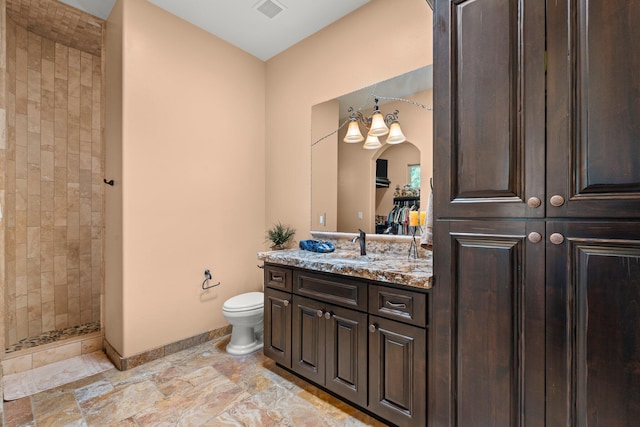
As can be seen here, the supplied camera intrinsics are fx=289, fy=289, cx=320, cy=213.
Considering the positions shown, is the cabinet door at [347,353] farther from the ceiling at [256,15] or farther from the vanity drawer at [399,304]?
the ceiling at [256,15]

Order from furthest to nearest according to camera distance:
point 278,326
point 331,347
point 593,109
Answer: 1. point 278,326
2. point 331,347
3. point 593,109

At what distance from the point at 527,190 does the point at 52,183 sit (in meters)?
3.96

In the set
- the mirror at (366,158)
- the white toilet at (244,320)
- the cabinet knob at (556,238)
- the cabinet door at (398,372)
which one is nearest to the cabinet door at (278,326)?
the white toilet at (244,320)

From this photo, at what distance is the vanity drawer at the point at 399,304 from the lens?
145cm

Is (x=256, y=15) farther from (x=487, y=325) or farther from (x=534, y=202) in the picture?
(x=487, y=325)

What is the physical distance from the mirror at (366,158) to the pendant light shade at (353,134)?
1.8 inches

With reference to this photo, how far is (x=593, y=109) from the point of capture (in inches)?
40.2

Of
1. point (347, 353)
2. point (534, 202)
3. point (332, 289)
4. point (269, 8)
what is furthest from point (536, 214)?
point (269, 8)

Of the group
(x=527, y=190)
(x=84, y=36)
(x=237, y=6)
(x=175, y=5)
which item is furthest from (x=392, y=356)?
(x=84, y=36)

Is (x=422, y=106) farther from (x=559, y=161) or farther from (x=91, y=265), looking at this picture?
(x=91, y=265)

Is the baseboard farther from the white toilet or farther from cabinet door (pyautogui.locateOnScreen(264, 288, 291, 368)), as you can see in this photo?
cabinet door (pyautogui.locateOnScreen(264, 288, 291, 368))

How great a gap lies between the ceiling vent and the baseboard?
300 centimetres

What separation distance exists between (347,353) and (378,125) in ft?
5.64

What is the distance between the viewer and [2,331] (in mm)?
2027
